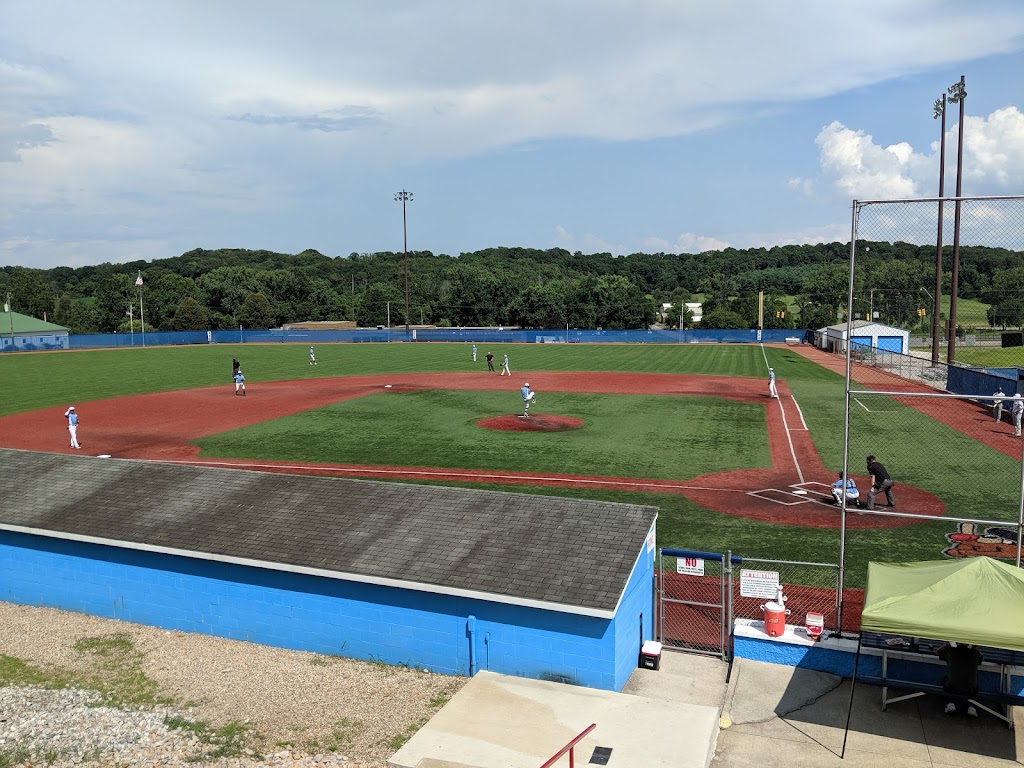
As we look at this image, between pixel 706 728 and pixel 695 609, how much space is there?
16.0 ft

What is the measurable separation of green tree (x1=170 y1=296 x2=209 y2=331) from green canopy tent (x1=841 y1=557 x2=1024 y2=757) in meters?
120

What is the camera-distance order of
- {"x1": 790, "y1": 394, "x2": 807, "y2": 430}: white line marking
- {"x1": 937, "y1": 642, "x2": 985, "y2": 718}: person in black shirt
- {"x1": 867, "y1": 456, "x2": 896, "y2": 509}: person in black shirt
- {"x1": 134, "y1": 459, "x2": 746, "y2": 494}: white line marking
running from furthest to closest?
1. {"x1": 790, "y1": 394, "x2": 807, "y2": 430}: white line marking
2. {"x1": 134, "y1": 459, "x2": 746, "y2": 494}: white line marking
3. {"x1": 867, "y1": 456, "x2": 896, "y2": 509}: person in black shirt
4. {"x1": 937, "y1": 642, "x2": 985, "y2": 718}: person in black shirt

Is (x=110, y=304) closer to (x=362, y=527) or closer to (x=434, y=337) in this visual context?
(x=434, y=337)

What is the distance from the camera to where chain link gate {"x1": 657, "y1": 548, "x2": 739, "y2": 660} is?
13078 millimetres

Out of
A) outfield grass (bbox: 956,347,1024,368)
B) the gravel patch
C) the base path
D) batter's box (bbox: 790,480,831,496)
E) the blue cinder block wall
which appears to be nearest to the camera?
the gravel patch

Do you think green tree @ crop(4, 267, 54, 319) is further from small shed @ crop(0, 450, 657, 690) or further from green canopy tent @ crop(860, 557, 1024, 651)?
green canopy tent @ crop(860, 557, 1024, 651)

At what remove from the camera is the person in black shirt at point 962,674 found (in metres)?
10.5

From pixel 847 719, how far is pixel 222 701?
28.5 ft

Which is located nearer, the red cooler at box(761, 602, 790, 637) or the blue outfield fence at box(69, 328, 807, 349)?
the red cooler at box(761, 602, 790, 637)

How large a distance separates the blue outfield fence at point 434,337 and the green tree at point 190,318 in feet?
48.4

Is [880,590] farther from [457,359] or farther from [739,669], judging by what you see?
[457,359]

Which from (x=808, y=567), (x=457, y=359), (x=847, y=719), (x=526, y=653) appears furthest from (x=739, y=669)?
(x=457, y=359)

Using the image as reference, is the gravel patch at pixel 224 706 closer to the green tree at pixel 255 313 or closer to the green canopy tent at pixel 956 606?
the green canopy tent at pixel 956 606

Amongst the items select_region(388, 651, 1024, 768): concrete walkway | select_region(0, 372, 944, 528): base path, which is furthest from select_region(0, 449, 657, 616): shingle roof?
select_region(0, 372, 944, 528): base path
